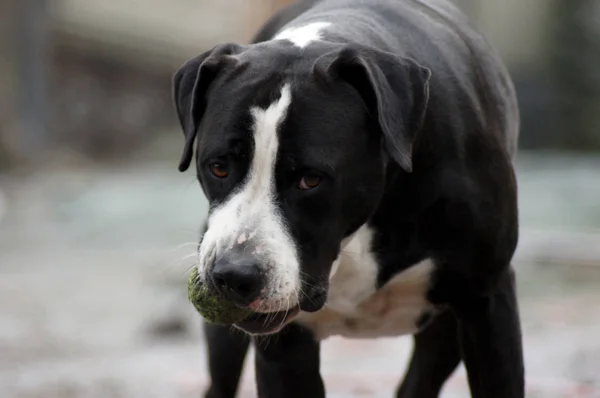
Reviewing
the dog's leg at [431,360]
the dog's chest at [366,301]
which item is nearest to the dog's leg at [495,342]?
the dog's chest at [366,301]

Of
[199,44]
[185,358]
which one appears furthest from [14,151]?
[185,358]

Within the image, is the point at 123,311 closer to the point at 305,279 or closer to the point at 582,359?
the point at 582,359

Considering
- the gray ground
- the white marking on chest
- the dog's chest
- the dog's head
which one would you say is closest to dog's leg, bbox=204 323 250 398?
the gray ground

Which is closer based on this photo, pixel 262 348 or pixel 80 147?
pixel 262 348

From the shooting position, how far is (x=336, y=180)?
121 inches

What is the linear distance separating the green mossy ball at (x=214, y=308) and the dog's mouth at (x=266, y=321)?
0.07 ft

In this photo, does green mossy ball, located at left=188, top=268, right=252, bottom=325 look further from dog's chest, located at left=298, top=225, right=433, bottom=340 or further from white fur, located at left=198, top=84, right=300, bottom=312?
dog's chest, located at left=298, top=225, right=433, bottom=340

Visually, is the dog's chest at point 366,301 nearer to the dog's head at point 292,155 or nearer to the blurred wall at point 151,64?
the dog's head at point 292,155

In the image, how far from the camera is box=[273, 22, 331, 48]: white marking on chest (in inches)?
131

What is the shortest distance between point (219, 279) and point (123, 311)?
530cm

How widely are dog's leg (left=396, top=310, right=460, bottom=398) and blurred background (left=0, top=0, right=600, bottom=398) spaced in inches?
34.8

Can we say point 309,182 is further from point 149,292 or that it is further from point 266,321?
point 149,292

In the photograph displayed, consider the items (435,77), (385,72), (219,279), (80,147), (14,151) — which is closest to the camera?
(219,279)

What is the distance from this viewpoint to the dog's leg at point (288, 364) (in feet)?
11.8
